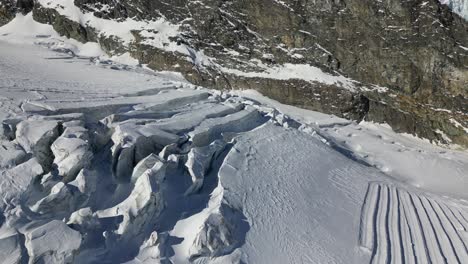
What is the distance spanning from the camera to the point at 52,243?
14.5ft

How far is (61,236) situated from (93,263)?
1.56 ft

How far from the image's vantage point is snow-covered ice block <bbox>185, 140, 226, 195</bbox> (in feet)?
21.2

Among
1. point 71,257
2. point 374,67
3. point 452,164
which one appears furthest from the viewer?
point 374,67

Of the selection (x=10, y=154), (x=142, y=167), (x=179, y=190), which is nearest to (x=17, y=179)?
(x=10, y=154)

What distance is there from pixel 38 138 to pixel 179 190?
2032 millimetres

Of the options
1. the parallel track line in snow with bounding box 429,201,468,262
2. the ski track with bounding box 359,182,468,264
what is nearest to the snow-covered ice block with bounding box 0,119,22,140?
the ski track with bounding box 359,182,468,264

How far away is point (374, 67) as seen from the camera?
70.7 feet

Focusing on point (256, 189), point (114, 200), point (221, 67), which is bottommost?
point (221, 67)

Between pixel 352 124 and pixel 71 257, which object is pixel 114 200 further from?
pixel 352 124

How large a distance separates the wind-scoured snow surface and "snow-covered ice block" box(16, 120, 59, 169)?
0.02 m

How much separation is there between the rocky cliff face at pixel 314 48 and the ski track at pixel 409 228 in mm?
11130

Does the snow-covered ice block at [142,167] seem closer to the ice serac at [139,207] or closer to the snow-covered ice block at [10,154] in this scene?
the ice serac at [139,207]

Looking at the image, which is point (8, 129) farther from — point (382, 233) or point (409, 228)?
point (409, 228)

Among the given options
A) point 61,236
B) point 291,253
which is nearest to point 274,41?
point 291,253
